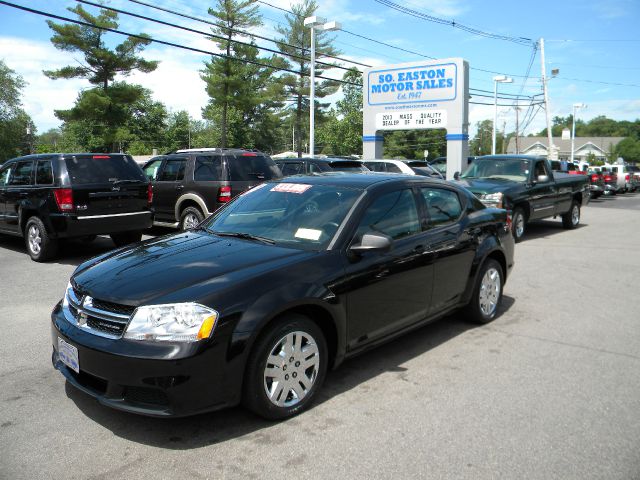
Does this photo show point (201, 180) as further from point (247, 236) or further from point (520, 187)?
point (247, 236)

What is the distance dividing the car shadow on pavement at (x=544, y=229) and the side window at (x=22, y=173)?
31.8 feet

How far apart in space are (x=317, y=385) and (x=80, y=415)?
1.56m

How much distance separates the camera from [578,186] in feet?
45.9

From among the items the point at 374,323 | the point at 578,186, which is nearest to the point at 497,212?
the point at 374,323

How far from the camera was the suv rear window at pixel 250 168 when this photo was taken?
1052cm

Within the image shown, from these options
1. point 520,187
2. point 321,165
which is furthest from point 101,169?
point 520,187

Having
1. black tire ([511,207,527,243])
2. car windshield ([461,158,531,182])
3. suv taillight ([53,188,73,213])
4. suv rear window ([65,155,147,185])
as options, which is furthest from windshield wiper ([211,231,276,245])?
car windshield ([461,158,531,182])

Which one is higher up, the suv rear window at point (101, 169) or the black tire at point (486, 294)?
the suv rear window at point (101, 169)

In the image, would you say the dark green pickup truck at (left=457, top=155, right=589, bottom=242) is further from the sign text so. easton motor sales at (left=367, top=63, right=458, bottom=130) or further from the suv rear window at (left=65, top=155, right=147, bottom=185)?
the sign text so. easton motor sales at (left=367, top=63, right=458, bottom=130)

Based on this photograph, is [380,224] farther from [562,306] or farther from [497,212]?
[562,306]

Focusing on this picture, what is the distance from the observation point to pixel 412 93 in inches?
882

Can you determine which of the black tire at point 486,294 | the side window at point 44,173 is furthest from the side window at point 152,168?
the black tire at point 486,294

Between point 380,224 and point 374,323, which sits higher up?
point 380,224

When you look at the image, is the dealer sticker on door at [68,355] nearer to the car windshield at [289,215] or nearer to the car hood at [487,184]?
the car windshield at [289,215]
